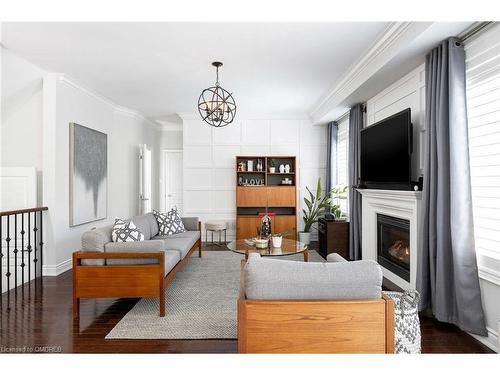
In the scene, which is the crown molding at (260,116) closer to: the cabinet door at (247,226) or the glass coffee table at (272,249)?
the cabinet door at (247,226)

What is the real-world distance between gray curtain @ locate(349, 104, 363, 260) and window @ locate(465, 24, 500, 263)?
7.34 feet

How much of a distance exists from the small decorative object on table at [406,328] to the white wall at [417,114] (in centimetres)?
100

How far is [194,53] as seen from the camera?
3510 mm

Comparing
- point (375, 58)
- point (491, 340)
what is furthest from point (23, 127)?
point (491, 340)

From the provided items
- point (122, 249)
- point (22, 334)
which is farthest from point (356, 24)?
point (22, 334)

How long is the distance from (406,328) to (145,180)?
6.20 metres

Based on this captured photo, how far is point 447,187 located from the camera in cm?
263

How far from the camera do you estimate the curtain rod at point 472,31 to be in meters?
2.37

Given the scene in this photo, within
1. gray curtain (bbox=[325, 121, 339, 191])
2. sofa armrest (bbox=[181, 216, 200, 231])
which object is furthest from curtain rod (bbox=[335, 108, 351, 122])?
sofa armrest (bbox=[181, 216, 200, 231])

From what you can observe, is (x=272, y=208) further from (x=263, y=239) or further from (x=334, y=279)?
(x=334, y=279)

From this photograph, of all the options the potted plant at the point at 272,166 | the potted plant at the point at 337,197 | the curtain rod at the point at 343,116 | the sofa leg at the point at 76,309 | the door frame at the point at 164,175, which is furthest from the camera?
the door frame at the point at 164,175

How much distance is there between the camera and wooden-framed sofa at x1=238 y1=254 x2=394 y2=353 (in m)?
1.50

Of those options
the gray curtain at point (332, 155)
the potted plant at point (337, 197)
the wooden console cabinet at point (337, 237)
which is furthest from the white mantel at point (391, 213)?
the gray curtain at point (332, 155)
